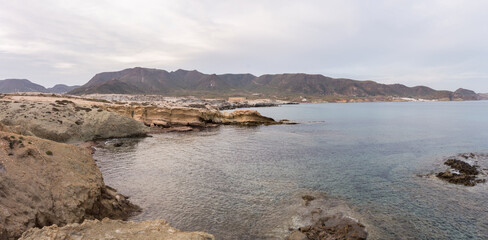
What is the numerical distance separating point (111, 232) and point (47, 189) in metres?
5.50

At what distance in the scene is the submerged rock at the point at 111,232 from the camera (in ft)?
25.4

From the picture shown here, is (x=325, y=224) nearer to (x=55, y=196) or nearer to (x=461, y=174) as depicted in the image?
(x=55, y=196)

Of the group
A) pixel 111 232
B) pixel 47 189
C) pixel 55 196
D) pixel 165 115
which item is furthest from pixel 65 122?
Result: pixel 111 232

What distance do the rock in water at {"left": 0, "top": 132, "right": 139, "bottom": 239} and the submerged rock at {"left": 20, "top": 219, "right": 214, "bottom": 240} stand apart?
212cm

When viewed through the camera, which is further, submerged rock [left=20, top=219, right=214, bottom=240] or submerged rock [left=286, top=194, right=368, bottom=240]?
submerged rock [left=286, top=194, right=368, bottom=240]

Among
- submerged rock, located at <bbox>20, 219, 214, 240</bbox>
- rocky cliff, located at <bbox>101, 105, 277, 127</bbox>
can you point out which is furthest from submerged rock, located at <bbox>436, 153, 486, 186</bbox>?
rocky cliff, located at <bbox>101, 105, 277, 127</bbox>

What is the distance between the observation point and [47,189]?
11328 mm

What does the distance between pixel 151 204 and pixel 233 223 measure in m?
6.23

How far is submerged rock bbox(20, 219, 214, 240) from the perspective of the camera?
7730 millimetres

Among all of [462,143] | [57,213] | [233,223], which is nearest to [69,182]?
[57,213]

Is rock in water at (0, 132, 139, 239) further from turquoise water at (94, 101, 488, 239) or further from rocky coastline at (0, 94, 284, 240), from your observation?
turquoise water at (94, 101, 488, 239)

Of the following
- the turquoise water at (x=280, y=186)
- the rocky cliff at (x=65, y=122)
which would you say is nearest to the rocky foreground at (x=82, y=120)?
the rocky cliff at (x=65, y=122)

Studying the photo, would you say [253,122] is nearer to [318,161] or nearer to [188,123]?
[188,123]

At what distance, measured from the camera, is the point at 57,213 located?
1084 cm
